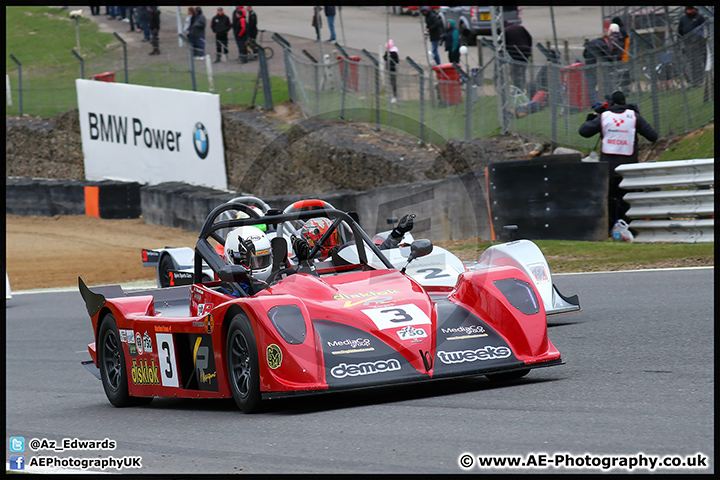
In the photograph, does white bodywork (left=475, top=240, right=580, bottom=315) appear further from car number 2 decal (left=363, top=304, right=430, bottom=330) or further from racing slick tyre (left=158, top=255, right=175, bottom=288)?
racing slick tyre (left=158, top=255, right=175, bottom=288)

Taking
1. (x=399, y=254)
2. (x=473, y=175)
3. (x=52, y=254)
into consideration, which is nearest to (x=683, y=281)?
(x=399, y=254)

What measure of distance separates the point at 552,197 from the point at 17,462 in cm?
945

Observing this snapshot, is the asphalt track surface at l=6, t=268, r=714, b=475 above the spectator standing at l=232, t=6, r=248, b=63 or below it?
below

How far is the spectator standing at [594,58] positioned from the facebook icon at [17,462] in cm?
1318

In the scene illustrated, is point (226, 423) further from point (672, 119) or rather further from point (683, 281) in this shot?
point (672, 119)

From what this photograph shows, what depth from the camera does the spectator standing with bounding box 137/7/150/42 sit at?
90.7 feet

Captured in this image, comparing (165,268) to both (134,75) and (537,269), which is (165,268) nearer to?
(537,269)

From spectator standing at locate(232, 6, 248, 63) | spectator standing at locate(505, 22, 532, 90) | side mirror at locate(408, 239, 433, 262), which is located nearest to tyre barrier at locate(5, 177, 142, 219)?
spectator standing at locate(232, 6, 248, 63)

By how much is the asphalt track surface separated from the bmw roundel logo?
14.3 meters

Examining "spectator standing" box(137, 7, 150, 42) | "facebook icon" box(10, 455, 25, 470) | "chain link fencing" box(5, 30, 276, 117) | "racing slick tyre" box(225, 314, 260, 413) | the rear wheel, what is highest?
"spectator standing" box(137, 7, 150, 42)

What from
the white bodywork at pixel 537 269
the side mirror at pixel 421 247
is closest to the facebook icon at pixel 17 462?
the side mirror at pixel 421 247

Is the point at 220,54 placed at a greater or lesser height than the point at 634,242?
greater

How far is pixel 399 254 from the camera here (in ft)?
31.9
